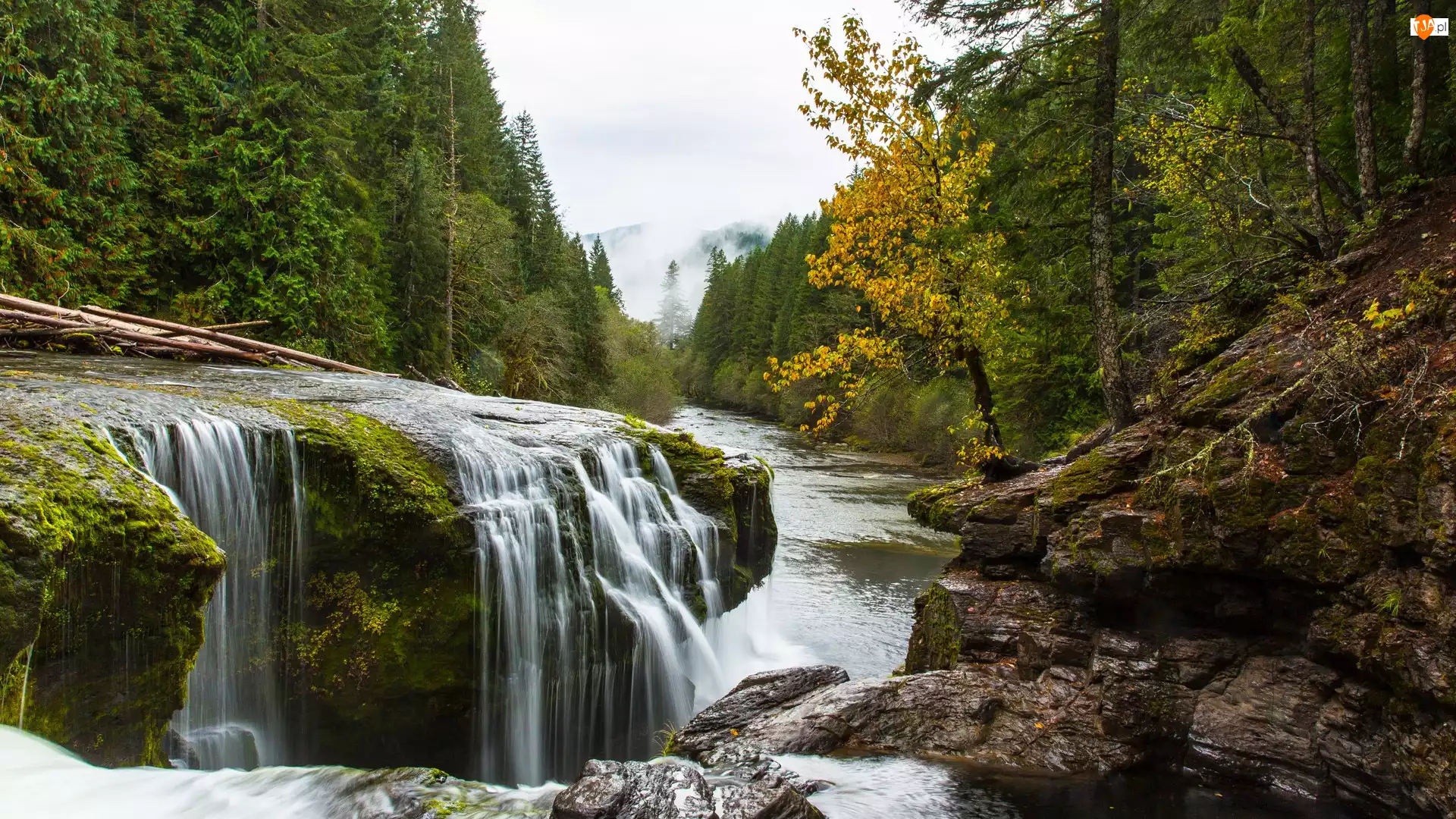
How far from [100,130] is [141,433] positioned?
12925 millimetres

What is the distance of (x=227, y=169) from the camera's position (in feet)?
55.1

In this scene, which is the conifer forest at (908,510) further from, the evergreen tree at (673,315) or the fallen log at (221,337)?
the evergreen tree at (673,315)

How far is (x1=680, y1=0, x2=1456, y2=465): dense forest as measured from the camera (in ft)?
24.7

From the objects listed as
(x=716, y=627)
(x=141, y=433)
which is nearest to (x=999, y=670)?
(x=716, y=627)

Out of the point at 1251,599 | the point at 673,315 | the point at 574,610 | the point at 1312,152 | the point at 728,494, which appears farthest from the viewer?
the point at 673,315

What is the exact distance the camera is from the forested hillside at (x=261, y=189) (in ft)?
44.5

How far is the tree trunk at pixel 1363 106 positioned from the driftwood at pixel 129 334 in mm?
15233

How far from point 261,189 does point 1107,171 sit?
59.0ft

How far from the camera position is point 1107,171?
8672mm

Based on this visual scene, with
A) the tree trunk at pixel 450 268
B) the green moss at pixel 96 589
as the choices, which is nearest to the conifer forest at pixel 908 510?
the green moss at pixel 96 589

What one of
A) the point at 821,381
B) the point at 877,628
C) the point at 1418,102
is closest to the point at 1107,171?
the point at 1418,102

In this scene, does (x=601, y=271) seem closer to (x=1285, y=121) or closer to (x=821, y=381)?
(x=821, y=381)

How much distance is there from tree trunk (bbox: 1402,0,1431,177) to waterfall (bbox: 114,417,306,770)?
11022mm

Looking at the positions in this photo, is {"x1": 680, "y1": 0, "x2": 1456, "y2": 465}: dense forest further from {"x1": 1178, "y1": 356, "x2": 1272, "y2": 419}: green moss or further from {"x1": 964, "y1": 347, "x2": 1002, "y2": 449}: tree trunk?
{"x1": 1178, "y1": 356, "x2": 1272, "y2": 419}: green moss
